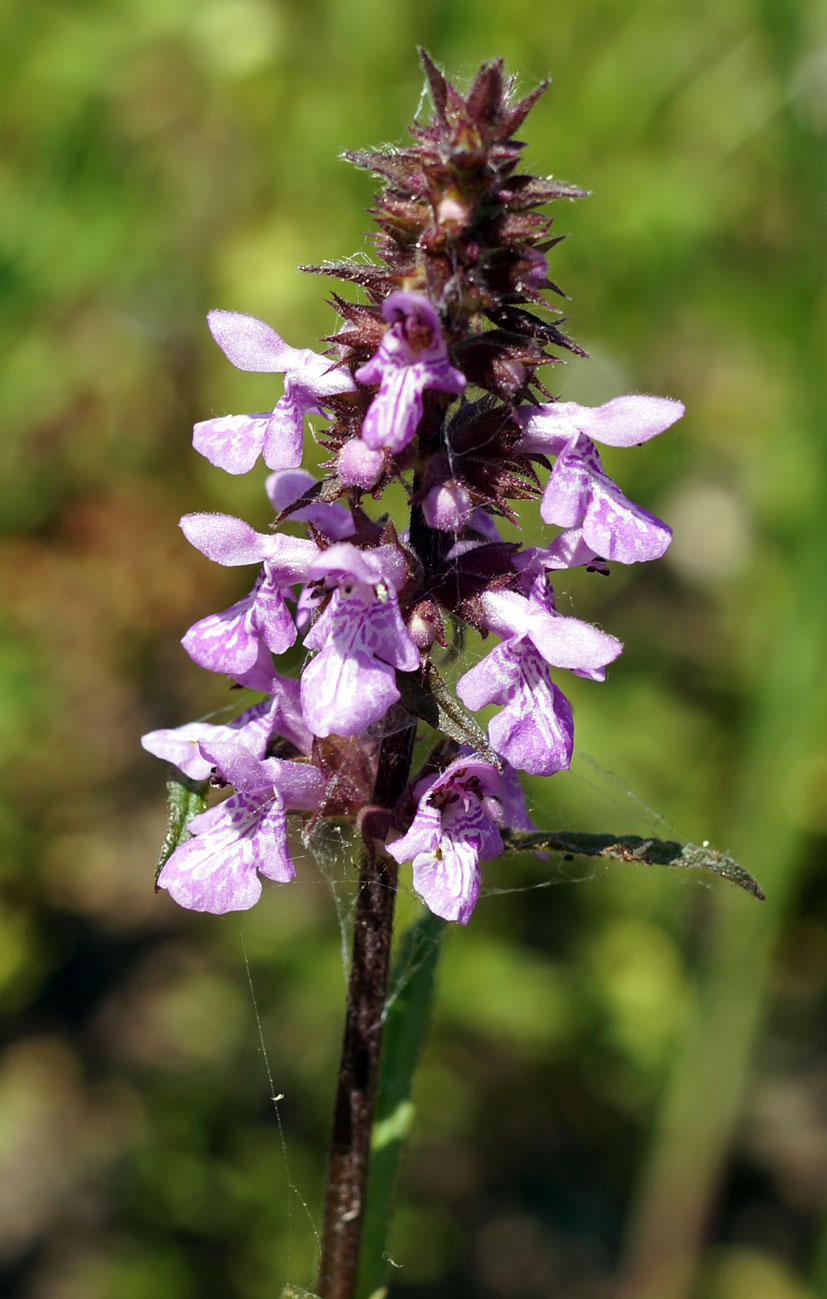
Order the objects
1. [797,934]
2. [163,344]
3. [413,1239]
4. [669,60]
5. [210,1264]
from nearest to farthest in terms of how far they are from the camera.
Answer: [210,1264], [413,1239], [797,934], [669,60], [163,344]

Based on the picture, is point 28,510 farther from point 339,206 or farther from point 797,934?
point 797,934

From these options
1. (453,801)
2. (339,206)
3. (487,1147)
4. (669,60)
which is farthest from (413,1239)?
(669,60)

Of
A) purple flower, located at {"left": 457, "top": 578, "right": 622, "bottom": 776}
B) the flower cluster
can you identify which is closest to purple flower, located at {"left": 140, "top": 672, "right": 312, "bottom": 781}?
the flower cluster

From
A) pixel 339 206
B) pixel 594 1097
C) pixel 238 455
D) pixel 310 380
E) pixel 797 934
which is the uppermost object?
pixel 339 206

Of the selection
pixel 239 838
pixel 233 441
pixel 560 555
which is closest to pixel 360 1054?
pixel 239 838

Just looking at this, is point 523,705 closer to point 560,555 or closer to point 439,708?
point 439,708

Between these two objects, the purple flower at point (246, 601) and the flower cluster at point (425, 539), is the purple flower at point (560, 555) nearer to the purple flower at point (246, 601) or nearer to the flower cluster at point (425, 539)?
the flower cluster at point (425, 539)

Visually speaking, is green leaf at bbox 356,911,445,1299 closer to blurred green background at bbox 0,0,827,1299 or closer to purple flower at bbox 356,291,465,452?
purple flower at bbox 356,291,465,452

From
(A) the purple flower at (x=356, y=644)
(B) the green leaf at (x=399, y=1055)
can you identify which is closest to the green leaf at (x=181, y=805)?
(A) the purple flower at (x=356, y=644)

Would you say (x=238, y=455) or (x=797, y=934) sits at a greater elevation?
(x=238, y=455)
